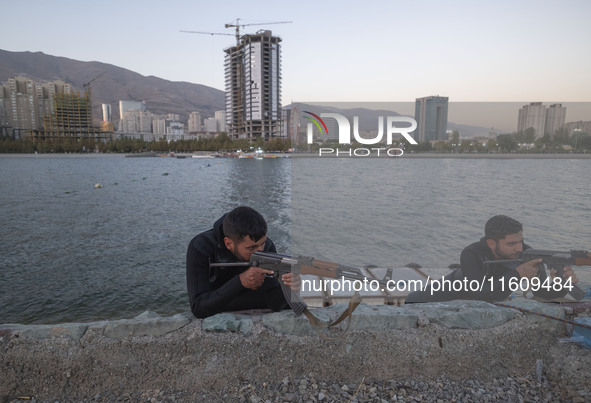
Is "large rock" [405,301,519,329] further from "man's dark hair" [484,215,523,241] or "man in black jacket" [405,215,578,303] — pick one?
"man's dark hair" [484,215,523,241]

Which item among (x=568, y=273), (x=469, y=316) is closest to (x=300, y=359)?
(x=469, y=316)

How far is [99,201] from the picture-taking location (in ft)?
91.0

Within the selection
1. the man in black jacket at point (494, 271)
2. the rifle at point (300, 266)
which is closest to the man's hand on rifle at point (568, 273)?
the man in black jacket at point (494, 271)

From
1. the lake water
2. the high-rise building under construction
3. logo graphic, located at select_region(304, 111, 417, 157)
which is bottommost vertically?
the lake water

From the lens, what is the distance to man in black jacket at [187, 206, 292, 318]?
2773 mm

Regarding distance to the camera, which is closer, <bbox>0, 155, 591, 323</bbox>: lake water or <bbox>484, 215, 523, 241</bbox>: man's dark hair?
<bbox>484, 215, 523, 241</bbox>: man's dark hair

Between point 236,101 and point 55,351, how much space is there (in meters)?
155

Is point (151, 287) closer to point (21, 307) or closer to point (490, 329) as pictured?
point (21, 307)

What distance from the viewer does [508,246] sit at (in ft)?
12.3

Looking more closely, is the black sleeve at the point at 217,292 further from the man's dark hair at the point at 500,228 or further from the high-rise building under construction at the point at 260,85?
the high-rise building under construction at the point at 260,85

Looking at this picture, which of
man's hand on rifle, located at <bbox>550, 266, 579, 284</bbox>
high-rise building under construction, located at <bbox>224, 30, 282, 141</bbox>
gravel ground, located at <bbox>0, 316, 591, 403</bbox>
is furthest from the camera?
high-rise building under construction, located at <bbox>224, 30, 282, 141</bbox>

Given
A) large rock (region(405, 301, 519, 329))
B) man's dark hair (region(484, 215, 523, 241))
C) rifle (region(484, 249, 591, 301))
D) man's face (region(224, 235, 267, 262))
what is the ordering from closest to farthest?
man's face (region(224, 235, 267, 262)), large rock (region(405, 301, 519, 329)), rifle (region(484, 249, 591, 301)), man's dark hair (region(484, 215, 523, 241))

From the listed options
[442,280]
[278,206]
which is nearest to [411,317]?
[442,280]

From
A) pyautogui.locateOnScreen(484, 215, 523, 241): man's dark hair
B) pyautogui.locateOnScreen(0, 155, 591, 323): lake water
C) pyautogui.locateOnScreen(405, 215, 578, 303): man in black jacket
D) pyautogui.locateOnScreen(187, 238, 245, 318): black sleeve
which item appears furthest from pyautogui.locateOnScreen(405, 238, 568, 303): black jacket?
pyautogui.locateOnScreen(187, 238, 245, 318): black sleeve
